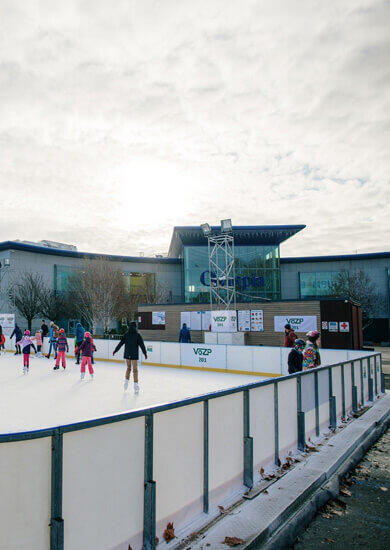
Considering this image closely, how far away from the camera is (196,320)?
25.8 meters

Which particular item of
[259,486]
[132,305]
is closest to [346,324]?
[259,486]

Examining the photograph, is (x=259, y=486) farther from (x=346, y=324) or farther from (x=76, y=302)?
(x=76, y=302)

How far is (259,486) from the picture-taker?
4750 mm

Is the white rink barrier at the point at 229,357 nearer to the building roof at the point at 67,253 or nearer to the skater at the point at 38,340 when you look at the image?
the skater at the point at 38,340

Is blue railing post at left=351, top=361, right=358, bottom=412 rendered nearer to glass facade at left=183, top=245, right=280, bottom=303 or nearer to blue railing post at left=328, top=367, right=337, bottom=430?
blue railing post at left=328, top=367, right=337, bottom=430

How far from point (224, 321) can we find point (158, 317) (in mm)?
7350

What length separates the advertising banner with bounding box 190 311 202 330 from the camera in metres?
25.6

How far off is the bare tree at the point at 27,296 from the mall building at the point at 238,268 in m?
0.99

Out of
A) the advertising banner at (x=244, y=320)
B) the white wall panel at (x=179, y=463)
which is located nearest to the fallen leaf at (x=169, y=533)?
the white wall panel at (x=179, y=463)

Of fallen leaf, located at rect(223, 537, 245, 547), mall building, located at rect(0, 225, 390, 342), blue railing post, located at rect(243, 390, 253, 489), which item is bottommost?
fallen leaf, located at rect(223, 537, 245, 547)

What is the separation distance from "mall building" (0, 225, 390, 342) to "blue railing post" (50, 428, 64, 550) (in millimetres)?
34168

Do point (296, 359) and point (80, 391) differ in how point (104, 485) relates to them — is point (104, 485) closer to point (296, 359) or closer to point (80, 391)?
point (296, 359)

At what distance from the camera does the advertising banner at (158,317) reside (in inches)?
1095

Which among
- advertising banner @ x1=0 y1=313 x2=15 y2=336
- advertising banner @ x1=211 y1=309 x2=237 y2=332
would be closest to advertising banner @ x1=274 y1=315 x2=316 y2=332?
advertising banner @ x1=211 y1=309 x2=237 y2=332
